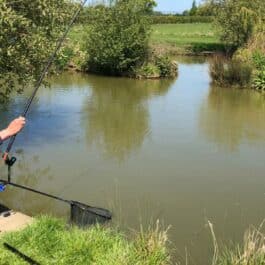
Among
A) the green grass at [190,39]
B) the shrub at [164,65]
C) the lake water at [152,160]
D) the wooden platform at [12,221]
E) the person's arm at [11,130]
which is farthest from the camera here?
the green grass at [190,39]

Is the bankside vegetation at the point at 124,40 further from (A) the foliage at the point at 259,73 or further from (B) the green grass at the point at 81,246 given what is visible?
(B) the green grass at the point at 81,246

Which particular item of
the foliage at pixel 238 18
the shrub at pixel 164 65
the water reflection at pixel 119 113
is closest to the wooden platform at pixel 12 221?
the water reflection at pixel 119 113

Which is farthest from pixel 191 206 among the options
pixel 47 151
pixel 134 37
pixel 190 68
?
pixel 190 68

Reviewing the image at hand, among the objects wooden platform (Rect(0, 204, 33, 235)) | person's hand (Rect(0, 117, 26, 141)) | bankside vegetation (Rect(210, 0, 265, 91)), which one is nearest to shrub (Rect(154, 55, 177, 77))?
bankside vegetation (Rect(210, 0, 265, 91))

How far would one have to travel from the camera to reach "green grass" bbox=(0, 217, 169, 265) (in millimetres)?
6184

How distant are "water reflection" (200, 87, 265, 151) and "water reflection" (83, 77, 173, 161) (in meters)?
2.02

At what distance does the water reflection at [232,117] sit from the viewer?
1492 cm

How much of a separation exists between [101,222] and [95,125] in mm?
8825

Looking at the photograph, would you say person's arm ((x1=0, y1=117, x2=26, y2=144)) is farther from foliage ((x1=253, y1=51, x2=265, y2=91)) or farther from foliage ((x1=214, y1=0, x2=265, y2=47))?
foliage ((x1=214, y1=0, x2=265, y2=47))

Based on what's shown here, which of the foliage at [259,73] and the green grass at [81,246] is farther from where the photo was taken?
the foliage at [259,73]

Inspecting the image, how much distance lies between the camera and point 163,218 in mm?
8711

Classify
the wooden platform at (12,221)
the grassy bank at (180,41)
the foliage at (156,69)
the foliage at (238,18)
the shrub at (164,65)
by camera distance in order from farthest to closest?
the foliage at (238,18) → the grassy bank at (180,41) → the shrub at (164,65) → the foliage at (156,69) → the wooden platform at (12,221)

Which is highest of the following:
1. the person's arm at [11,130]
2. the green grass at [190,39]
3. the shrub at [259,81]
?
the green grass at [190,39]

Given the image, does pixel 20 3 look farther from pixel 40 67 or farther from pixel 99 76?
pixel 99 76
